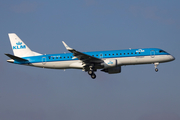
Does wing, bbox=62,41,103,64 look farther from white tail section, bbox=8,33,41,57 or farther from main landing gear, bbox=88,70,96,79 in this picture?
white tail section, bbox=8,33,41,57

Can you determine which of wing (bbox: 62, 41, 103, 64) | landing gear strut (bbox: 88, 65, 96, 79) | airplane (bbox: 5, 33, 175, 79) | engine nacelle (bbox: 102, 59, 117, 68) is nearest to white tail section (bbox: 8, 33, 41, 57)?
airplane (bbox: 5, 33, 175, 79)

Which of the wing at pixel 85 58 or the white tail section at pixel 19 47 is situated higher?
the white tail section at pixel 19 47

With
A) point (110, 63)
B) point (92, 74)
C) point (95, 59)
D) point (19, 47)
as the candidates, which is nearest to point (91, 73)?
point (92, 74)

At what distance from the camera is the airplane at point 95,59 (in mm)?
53094

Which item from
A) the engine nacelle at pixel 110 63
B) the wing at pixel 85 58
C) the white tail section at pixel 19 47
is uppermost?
the white tail section at pixel 19 47

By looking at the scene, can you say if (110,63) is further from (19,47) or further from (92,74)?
(19,47)

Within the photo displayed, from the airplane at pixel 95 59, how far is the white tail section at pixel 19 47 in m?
0.91

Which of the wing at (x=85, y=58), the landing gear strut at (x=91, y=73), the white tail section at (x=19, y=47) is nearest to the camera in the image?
the wing at (x=85, y=58)

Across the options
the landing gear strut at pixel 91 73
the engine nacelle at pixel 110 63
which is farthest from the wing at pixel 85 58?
the landing gear strut at pixel 91 73

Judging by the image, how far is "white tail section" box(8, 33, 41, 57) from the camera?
5787 centimetres

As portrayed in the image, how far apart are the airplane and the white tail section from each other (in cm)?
91

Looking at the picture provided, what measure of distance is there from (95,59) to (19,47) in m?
14.9

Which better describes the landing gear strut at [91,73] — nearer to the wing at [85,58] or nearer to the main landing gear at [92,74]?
the main landing gear at [92,74]

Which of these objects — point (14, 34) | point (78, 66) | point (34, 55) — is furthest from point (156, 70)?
point (14, 34)
